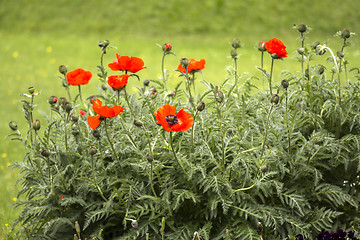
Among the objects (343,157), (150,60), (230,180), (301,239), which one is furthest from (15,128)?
(150,60)

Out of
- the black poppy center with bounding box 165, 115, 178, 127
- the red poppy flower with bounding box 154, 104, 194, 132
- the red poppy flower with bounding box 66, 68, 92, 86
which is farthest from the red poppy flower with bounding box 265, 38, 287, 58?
the red poppy flower with bounding box 66, 68, 92, 86

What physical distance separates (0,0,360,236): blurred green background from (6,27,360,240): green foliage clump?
23.3ft

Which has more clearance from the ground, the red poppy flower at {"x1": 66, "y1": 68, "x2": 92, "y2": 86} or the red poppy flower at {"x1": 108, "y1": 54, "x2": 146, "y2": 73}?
the red poppy flower at {"x1": 108, "y1": 54, "x2": 146, "y2": 73}

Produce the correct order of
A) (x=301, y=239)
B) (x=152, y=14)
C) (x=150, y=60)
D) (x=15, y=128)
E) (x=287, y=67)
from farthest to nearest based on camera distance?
(x=152, y=14)
(x=150, y=60)
(x=287, y=67)
(x=15, y=128)
(x=301, y=239)

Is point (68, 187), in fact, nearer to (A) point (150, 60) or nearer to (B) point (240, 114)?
(B) point (240, 114)

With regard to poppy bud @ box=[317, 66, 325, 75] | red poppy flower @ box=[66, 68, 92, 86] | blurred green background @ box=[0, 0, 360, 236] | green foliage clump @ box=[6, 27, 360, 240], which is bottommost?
green foliage clump @ box=[6, 27, 360, 240]

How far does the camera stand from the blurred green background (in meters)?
11.0

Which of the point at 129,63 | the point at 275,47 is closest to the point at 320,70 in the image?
the point at 275,47

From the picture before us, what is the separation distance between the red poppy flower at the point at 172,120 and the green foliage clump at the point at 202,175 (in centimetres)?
12

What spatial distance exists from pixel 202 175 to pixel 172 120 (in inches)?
22.3

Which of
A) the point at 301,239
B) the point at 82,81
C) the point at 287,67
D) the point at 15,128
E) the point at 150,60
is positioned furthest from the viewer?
the point at 150,60

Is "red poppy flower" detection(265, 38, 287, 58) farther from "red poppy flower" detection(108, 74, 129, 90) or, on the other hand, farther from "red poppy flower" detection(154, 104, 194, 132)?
"red poppy flower" detection(108, 74, 129, 90)

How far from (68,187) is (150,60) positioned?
320 inches

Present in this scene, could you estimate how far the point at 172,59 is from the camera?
36.4 ft
